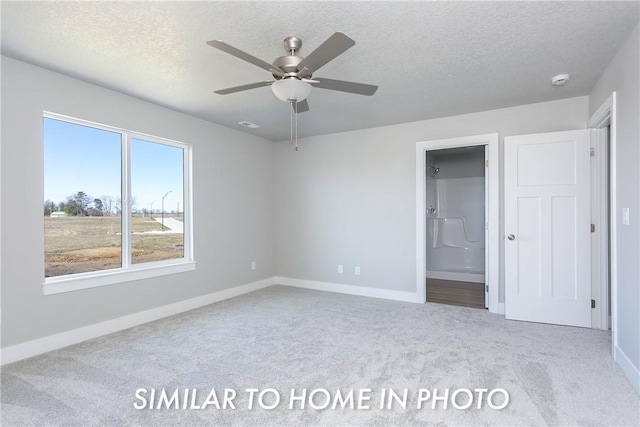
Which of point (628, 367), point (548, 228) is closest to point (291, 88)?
point (628, 367)

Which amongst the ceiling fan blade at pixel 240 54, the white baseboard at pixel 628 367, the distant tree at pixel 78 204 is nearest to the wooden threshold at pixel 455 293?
the white baseboard at pixel 628 367

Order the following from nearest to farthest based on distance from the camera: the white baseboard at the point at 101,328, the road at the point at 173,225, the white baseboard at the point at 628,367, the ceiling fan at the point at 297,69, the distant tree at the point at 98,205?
the ceiling fan at the point at 297,69 → the white baseboard at the point at 628,367 → the white baseboard at the point at 101,328 → the distant tree at the point at 98,205 → the road at the point at 173,225

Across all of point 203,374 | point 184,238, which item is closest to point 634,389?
point 203,374

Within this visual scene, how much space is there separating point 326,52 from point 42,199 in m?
2.74

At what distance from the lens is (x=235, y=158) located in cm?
475

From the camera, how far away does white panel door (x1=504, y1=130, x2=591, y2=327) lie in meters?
3.28

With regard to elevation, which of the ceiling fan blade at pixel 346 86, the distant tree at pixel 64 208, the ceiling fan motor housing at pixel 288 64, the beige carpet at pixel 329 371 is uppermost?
the ceiling fan motor housing at pixel 288 64

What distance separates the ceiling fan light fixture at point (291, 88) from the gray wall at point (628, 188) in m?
2.24

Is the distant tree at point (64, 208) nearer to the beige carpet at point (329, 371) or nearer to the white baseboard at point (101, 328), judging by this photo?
the white baseboard at point (101, 328)

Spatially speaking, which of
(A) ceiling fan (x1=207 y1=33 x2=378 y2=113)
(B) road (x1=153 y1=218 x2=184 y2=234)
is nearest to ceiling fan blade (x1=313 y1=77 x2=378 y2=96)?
(A) ceiling fan (x1=207 y1=33 x2=378 y2=113)

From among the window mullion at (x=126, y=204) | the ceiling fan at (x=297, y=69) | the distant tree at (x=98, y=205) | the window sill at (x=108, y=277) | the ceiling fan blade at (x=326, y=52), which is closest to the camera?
the ceiling fan blade at (x=326, y=52)

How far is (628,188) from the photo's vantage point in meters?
2.28

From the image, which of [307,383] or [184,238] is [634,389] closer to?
[307,383]

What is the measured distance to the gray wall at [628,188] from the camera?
2.15m
